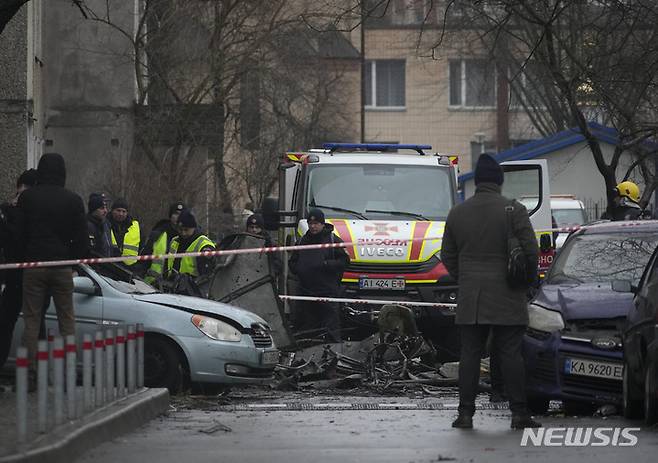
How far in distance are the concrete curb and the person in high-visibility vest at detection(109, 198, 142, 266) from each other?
7.07 m

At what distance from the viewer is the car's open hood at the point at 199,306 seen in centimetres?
1395

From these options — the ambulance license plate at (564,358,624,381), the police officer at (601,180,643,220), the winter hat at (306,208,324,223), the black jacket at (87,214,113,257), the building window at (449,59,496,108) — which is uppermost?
the building window at (449,59,496,108)

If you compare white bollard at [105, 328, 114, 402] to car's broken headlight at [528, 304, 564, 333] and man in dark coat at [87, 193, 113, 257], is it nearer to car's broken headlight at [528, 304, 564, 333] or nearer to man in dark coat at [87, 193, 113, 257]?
car's broken headlight at [528, 304, 564, 333]

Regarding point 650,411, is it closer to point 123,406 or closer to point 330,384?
point 123,406

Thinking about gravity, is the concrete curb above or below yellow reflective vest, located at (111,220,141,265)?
below

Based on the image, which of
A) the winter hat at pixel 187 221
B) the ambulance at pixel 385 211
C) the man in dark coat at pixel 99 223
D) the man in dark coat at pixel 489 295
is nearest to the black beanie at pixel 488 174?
the man in dark coat at pixel 489 295

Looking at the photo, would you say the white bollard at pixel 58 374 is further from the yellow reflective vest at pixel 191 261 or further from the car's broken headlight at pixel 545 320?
the yellow reflective vest at pixel 191 261

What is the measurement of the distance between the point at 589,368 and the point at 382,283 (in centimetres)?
631

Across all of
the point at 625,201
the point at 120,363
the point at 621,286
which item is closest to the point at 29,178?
the point at 120,363

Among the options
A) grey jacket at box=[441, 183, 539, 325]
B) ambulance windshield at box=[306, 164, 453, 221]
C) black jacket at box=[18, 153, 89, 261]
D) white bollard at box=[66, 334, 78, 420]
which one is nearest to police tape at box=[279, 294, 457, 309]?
ambulance windshield at box=[306, 164, 453, 221]

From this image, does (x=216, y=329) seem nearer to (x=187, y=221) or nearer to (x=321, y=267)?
(x=321, y=267)

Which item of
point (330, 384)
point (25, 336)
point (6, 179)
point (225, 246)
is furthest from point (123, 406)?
point (6, 179)

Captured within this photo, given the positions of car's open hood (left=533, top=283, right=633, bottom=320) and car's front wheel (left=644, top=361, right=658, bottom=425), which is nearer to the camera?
car's front wheel (left=644, top=361, right=658, bottom=425)

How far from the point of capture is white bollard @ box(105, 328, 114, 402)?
1059cm
